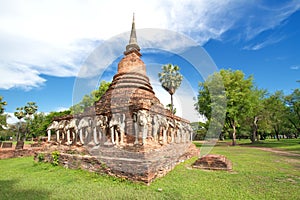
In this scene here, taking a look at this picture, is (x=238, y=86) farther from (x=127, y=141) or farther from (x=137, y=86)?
(x=127, y=141)

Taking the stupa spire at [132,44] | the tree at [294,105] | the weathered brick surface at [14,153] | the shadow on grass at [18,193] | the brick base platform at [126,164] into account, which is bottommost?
the shadow on grass at [18,193]

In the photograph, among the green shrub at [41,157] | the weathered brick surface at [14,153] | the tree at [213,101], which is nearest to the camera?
the green shrub at [41,157]

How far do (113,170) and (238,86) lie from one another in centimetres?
2154

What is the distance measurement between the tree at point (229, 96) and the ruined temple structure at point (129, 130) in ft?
34.5

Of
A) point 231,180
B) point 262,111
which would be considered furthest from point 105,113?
point 262,111

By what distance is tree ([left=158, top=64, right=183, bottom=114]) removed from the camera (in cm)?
2814

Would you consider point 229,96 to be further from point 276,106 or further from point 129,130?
point 129,130

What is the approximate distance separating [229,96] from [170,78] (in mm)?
10334

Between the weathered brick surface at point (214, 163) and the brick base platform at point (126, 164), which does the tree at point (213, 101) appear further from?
the brick base platform at point (126, 164)

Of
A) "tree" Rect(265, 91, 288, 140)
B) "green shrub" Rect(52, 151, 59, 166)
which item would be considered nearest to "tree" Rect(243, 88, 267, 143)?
"tree" Rect(265, 91, 288, 140)

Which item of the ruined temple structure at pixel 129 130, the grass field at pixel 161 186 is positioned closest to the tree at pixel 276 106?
the ruined temple structure at pixel 129 130

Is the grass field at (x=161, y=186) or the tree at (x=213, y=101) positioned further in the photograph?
the tree at (x=213, y=101)

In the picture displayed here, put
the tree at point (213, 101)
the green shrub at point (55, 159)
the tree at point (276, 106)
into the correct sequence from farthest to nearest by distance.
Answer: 1. the tree at point (276, 106)
2. the tree at point (213, 101)
3. the green shrub at point (55, 159)

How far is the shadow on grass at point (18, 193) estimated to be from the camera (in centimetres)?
436
